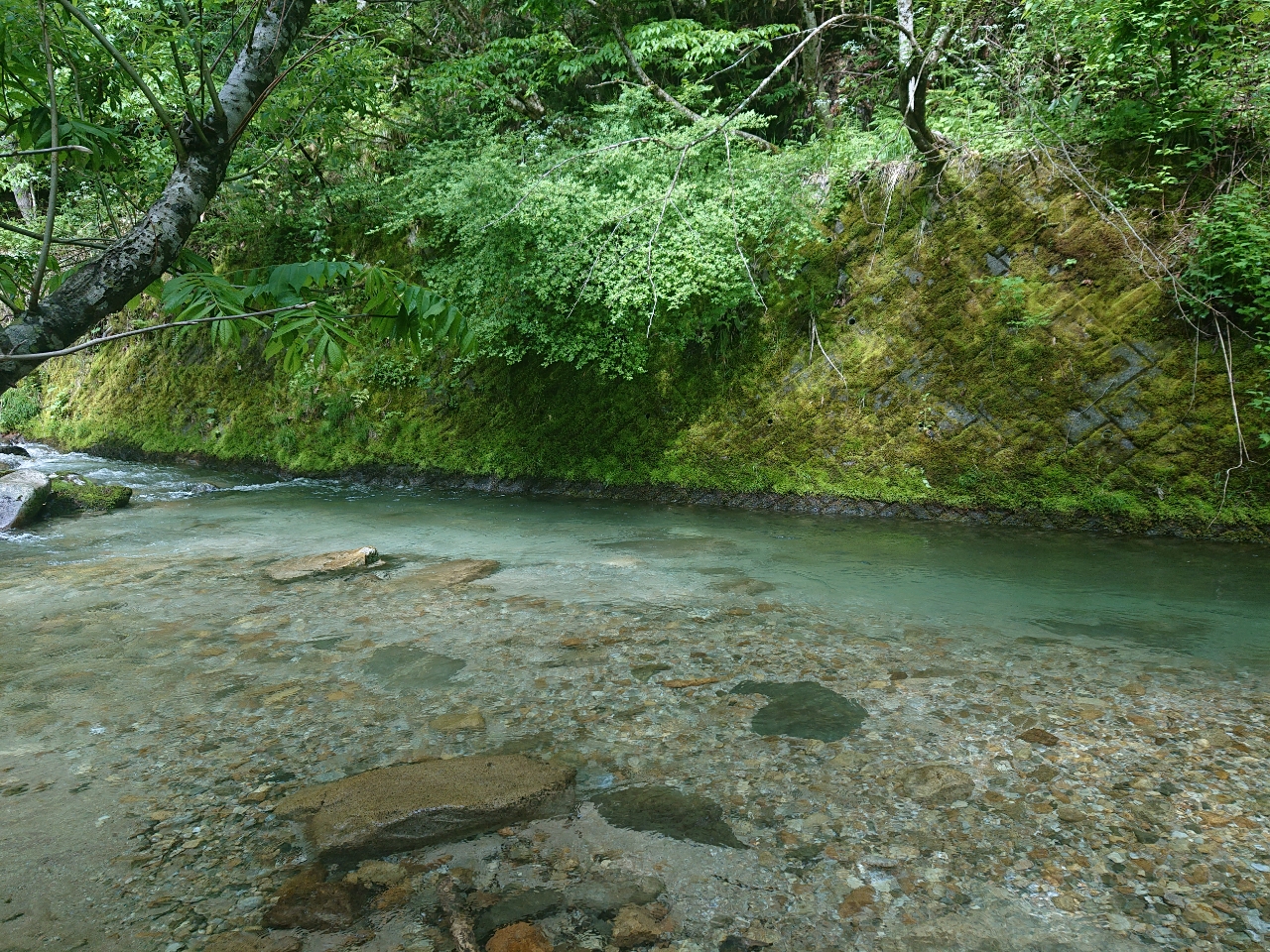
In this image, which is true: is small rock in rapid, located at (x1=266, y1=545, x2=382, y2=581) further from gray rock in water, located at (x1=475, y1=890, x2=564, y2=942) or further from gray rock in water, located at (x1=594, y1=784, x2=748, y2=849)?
gray rock in water, located at (x1=475, y1=890, x2=564, y2=942)

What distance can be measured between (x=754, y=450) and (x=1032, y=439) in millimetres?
3003

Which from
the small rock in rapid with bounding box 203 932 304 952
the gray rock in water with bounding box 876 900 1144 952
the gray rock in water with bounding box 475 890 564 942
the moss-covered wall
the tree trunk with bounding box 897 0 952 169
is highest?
the tree trunk with bounding box 897 0 952 169

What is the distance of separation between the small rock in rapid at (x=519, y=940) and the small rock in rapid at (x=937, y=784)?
4.89 feet

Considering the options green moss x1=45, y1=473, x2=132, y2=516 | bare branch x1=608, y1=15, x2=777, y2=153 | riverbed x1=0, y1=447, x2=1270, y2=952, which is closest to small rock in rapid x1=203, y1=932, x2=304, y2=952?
riverbed x1=0, y1=447, x2=1270, y2=952

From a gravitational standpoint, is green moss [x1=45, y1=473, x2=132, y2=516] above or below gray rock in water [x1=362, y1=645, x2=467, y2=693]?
below

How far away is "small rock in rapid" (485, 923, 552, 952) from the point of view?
220 cm

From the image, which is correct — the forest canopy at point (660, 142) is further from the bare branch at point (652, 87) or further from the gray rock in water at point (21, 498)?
the gray rock in water at point (21, 498)

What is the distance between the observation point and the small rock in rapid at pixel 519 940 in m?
2.20

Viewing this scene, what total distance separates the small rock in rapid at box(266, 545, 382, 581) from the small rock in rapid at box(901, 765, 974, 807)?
476 cm

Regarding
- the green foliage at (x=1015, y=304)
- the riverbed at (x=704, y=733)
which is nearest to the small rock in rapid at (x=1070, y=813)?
the riverbed at (x=704, y=733)

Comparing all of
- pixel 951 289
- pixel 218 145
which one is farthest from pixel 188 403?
pixel 218 145

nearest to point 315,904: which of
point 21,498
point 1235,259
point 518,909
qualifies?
point 518,909

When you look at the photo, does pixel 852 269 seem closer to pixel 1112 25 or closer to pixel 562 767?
pixel 1112 25

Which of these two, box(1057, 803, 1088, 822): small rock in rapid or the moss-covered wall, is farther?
the moss-covered wall
